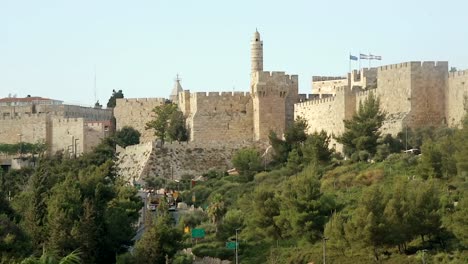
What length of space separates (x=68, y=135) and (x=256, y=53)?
11866 mm

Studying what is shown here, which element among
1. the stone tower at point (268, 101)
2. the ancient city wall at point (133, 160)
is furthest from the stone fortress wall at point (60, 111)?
the stone tower at point (268, 101)

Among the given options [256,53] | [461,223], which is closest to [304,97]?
[256,53]

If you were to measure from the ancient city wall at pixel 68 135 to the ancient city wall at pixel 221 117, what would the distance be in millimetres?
9316

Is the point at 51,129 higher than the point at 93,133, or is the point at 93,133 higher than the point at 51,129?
the point at 51,129

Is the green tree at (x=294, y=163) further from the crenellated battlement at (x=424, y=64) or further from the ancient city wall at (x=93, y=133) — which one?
the ancient city wall at (x=93, y=133)

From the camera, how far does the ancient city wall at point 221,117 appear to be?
4969 centimetres

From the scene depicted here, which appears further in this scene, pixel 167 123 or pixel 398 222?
pixel 167 123

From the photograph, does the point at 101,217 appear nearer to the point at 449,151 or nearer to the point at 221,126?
the point at 449,151

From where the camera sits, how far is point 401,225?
100 ft

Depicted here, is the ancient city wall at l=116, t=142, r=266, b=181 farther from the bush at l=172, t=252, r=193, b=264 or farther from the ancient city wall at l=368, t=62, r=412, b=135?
the bush at l=172, t=252, r=193, b=264

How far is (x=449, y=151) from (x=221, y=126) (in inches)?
620

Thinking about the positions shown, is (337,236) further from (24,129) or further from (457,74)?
(24,129)

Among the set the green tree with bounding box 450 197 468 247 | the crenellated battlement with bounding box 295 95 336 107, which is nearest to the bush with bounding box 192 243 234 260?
the green tree with bounding box 450 197 468 247

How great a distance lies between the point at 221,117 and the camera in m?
49.8
